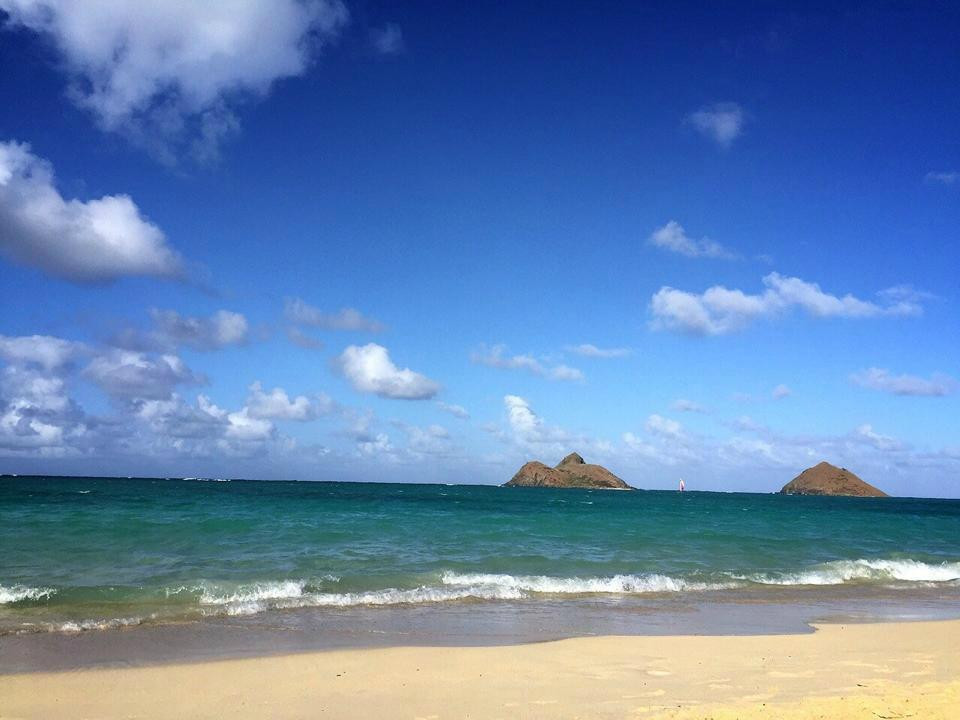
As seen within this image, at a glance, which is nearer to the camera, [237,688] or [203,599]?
[237,688]

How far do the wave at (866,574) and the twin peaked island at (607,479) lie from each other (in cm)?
16752

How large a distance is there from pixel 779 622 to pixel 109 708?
12.0 m

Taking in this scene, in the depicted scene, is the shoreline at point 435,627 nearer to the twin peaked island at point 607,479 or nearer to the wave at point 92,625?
the wave at point 92,625

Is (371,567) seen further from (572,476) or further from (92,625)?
(572,476)

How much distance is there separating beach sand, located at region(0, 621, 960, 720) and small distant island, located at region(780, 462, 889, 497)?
651 feet

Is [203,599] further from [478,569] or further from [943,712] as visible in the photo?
[943,712]

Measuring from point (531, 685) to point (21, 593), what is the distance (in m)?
11.3

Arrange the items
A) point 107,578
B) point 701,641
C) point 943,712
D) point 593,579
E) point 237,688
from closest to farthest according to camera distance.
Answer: point 943,712 < point 237,688 < point 701,641 < point 107,578 < point 593,579

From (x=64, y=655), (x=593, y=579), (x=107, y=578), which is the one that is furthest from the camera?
(x=593, y=579)

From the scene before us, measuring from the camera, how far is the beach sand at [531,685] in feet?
24.8

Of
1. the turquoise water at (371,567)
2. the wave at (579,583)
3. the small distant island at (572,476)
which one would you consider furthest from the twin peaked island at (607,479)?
the wave at (579,583)

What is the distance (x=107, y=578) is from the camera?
50.6ft

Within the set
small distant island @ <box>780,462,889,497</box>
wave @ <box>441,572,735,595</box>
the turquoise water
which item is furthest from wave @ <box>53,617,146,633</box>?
small distant island @ <box>780,462,889,497</box>

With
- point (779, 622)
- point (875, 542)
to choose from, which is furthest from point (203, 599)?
point (875, 542)
